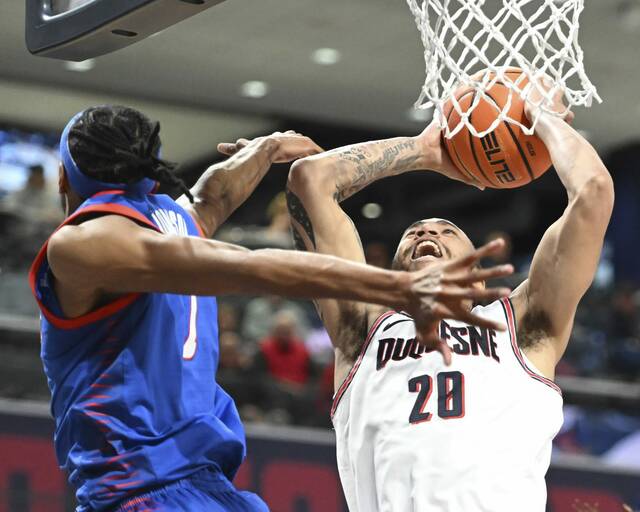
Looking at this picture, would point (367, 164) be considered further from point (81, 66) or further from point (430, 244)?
point (81, 66)

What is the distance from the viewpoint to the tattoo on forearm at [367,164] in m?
3.84

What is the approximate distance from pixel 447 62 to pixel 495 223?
11.9 metres

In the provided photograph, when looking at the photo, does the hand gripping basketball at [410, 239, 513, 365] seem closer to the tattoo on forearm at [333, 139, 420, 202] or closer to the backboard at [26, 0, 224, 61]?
the backboard at [26, 0, 224, 61]

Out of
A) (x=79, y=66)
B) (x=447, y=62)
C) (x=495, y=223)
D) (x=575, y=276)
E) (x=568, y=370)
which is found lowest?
(x=495, y=223)

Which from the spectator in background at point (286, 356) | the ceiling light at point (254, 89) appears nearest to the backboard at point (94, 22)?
the spectator in background at point (286, 356)

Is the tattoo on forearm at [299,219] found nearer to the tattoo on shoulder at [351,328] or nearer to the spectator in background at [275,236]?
the tattoo on shoulder at [351,328]

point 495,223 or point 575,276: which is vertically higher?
point 575,276

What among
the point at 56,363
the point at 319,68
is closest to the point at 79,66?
the point at 319,68

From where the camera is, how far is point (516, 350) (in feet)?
11.6

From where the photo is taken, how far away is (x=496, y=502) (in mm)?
3322

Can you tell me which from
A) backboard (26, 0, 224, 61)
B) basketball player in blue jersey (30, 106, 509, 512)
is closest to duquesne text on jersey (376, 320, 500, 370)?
basketball player in blue jersey (30, 106, 509, 512)

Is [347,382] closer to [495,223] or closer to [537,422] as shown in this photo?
[537,422]

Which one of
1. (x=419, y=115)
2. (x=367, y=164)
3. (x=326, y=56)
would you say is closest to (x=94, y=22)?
(x=367, y=164)

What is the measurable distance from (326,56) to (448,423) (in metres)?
8.32
